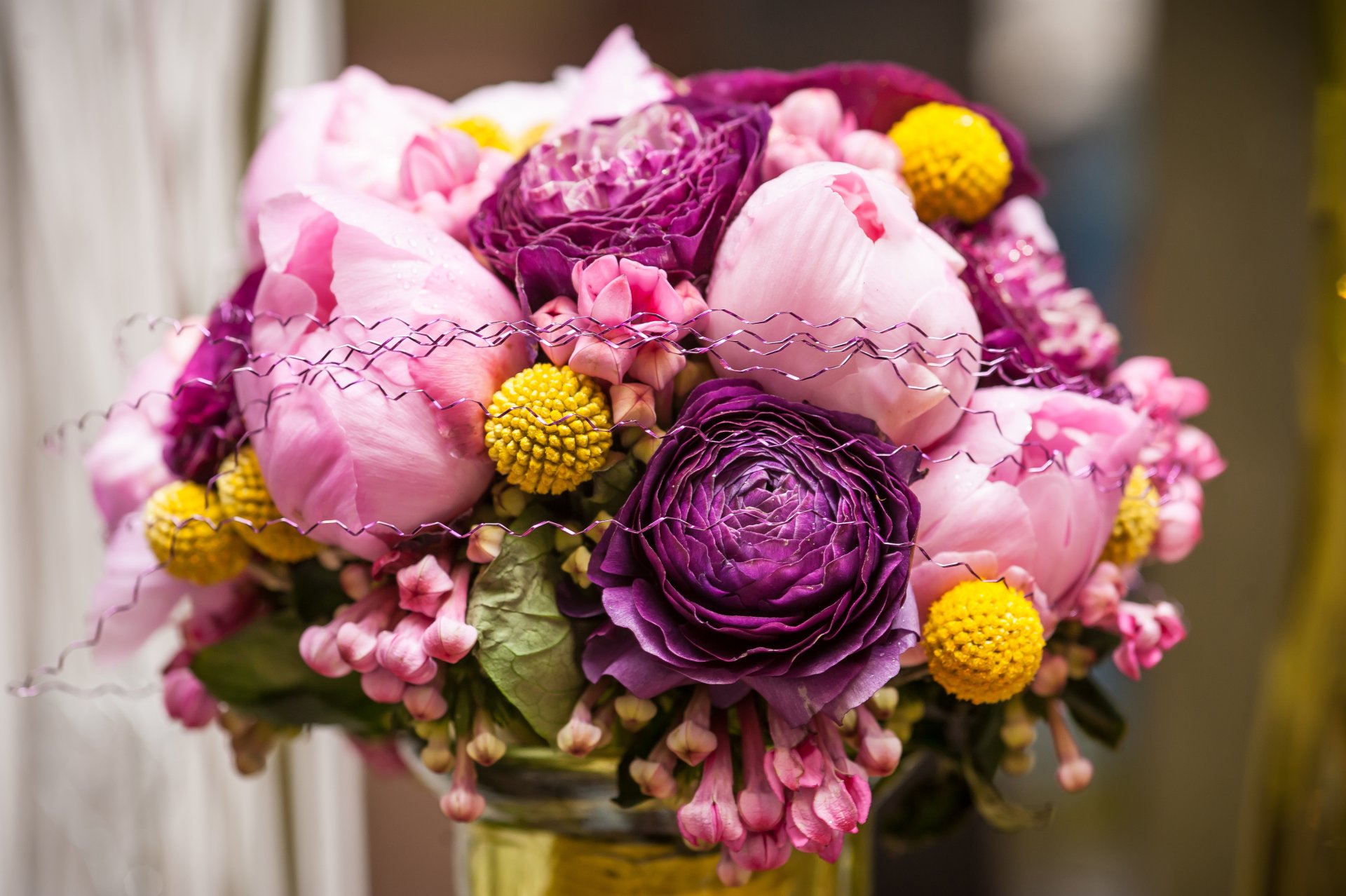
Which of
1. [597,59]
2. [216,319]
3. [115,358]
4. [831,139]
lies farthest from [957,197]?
[115,358]

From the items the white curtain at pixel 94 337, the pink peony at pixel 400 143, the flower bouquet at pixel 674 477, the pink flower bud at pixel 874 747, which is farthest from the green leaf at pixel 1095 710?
the white curtain at pixel 94 337

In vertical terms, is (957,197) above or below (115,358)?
above

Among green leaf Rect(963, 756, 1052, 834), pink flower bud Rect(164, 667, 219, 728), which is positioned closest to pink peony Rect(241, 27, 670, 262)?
pink flower bud Rect(164, 667, 219, 728)

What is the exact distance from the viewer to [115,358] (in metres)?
0.79

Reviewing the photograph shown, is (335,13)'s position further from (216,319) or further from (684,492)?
(684,492)

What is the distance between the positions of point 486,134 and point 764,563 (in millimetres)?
283

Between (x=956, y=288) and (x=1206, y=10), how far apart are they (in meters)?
0.81

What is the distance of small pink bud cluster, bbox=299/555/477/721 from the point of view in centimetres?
39

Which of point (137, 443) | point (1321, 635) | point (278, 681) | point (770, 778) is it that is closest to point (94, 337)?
point (137, 443)

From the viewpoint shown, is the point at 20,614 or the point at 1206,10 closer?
the point at 20,614

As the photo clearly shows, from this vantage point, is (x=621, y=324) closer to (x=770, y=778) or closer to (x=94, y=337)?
(x=770, y=778)

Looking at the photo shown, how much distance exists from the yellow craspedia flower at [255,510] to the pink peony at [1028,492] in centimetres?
25

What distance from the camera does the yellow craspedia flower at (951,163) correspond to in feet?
1.58

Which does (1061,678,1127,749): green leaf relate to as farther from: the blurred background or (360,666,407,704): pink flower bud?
(360,666,407,704): pink flower bud
